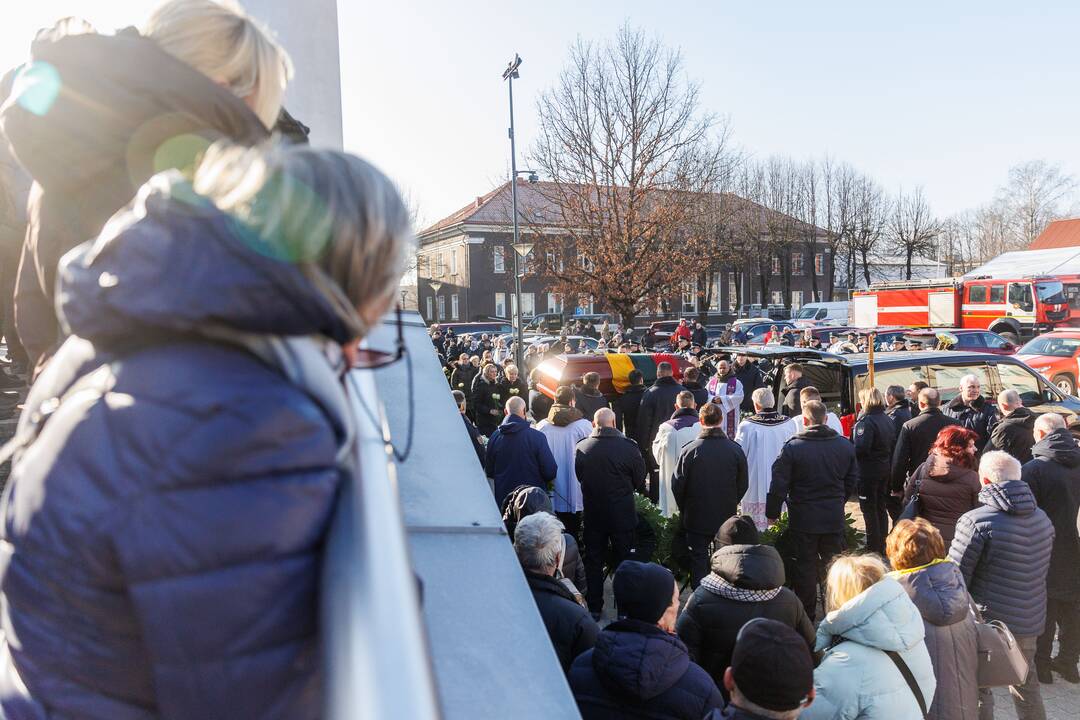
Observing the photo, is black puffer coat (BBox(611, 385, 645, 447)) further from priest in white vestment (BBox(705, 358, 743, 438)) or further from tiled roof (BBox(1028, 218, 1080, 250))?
tiled roof (BBox(1028, 218, 1080, 250))

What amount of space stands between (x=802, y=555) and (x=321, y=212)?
6663 millimetres

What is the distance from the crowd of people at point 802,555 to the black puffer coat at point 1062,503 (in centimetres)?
1

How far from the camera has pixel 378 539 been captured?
842mm

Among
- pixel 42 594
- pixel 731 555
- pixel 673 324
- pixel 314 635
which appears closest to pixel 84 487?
pixel 42 594

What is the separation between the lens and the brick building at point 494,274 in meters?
58.9

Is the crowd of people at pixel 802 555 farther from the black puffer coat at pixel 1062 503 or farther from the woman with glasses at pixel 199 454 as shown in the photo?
the woman with glasses at pixel 199 454

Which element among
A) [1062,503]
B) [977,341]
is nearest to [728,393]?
[1062,503]

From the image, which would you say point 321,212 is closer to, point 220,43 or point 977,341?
point 220,43

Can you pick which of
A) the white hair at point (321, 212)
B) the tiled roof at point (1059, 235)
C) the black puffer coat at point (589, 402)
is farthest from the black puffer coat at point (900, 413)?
the tiled roof at point (1059, 235)

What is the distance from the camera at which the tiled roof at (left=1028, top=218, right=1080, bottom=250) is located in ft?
181

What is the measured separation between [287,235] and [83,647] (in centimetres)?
56

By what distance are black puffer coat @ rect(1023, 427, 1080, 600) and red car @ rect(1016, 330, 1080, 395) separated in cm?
1442

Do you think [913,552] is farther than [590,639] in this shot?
Yes

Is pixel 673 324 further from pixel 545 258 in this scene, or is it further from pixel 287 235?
pixel 287 235
